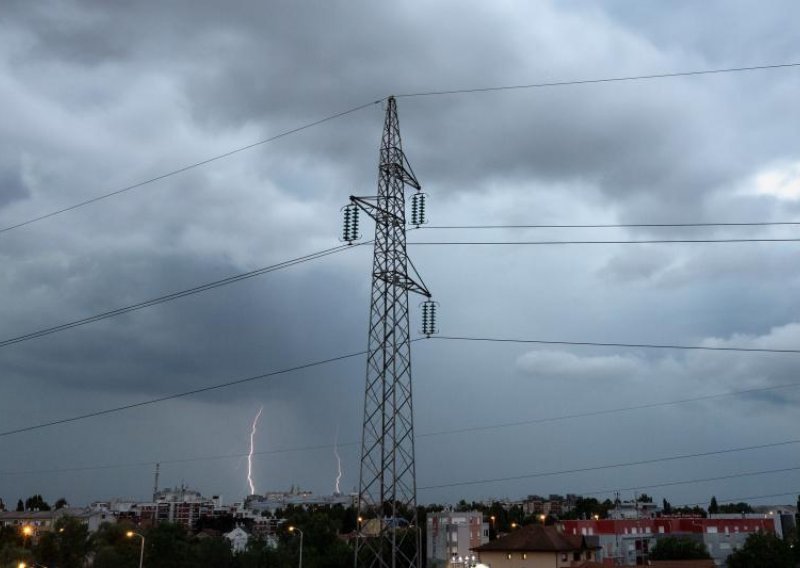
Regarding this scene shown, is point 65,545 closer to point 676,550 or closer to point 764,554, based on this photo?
point 676,550

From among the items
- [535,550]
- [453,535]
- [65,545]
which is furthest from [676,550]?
[65,545]

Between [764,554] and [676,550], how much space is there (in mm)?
12710

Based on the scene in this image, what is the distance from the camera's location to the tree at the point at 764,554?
8506cm

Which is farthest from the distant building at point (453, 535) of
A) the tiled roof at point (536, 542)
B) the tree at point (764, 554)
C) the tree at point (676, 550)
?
the tree at point (764, 554)

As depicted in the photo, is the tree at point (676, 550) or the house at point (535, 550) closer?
the house at point (535, 550)

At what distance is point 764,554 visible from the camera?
85.8 m

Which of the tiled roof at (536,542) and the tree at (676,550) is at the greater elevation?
the tiled roof at (536,542)

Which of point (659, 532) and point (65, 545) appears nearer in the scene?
point (65, 545)

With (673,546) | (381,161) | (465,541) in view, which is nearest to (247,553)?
(465,541)

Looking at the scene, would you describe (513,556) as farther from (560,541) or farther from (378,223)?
(378,223)

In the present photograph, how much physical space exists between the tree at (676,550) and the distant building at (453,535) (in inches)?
1268

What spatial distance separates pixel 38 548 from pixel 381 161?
313ft

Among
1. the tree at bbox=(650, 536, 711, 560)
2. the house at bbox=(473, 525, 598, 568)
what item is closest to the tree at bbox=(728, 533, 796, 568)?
the tree at bbox=(650, 536, 711, 560)

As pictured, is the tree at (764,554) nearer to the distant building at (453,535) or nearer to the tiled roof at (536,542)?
the tiled roof at (536,542)
